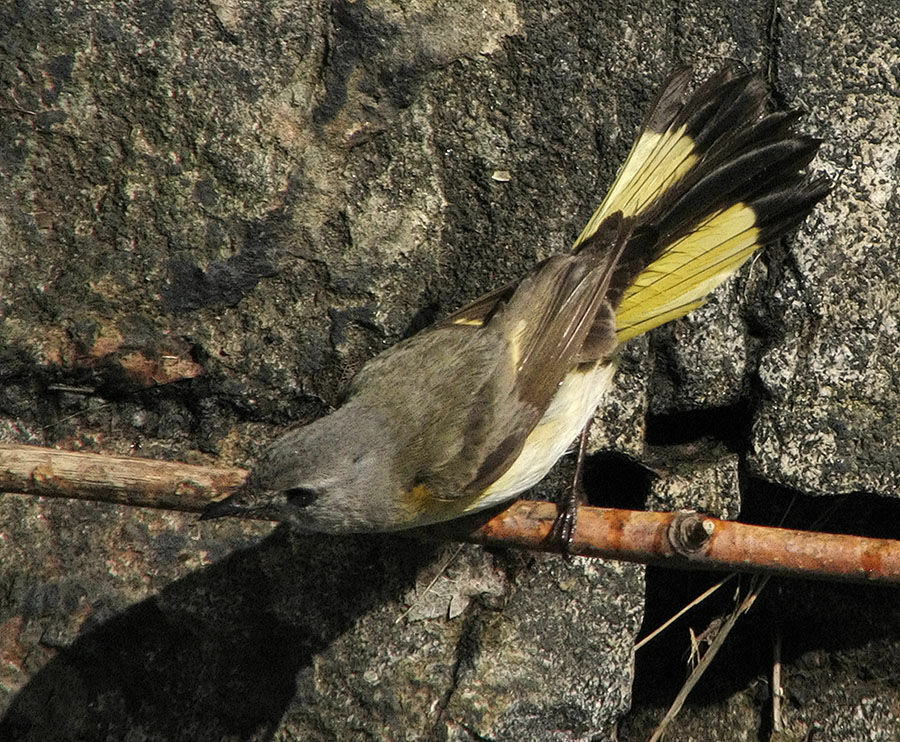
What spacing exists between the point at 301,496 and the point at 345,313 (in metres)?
0.85

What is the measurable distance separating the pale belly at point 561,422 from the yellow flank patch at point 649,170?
1.82 feet

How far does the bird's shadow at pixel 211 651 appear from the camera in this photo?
12.4ft

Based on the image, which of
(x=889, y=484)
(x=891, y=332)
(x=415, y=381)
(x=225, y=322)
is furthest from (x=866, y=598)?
(x=225, y=322)

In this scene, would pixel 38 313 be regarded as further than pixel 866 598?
No

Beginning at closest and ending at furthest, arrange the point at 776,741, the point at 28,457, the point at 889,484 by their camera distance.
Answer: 1. the point at 28,457
2. the point at 889,484
3. the point at 776,741

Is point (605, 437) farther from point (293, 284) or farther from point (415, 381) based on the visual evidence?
point (293, 284)

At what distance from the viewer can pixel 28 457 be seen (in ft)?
10.1

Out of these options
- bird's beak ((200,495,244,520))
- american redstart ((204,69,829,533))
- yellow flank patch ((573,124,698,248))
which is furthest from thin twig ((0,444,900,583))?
yellow flank patch ((573,124,698,248))

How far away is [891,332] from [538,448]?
1405 mm

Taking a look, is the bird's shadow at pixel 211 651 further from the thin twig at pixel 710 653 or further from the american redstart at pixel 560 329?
the thin twig at pixel 710 653

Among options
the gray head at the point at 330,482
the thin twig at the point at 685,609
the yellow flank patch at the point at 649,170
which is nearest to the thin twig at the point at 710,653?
the thin twig at the point at 685,609

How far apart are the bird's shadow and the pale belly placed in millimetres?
689

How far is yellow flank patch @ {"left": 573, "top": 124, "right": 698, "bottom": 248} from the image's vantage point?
3.73m

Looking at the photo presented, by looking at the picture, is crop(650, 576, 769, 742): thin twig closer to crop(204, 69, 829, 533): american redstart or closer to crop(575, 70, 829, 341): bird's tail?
crop(204, 69, 829, 533): american redstart
